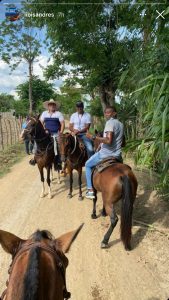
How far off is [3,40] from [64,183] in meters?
18.1

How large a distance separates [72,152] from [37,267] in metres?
6.32

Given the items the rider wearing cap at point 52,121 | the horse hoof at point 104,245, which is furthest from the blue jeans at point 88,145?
the horse hoof at point 104,245

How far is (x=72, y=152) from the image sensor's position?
8.01 metres

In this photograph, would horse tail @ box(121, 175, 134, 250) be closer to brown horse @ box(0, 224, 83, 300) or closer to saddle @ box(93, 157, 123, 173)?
saddle @ box(93, 157, 123, 173)

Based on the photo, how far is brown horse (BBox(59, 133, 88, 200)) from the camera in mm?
7655

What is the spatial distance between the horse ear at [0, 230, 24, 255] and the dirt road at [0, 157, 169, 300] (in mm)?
2494

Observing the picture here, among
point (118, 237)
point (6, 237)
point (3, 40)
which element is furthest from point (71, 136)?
point (3, 40)

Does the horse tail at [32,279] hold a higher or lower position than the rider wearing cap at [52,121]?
lower

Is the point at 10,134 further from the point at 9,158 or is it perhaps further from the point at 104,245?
the point at 104,245

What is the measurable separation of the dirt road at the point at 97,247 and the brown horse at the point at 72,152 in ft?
2.62

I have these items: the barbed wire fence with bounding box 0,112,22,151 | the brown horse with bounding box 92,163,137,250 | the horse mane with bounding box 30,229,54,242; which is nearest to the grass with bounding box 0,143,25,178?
the barbed wire fence with bounding box 0,112,22,151

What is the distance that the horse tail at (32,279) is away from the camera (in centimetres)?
159

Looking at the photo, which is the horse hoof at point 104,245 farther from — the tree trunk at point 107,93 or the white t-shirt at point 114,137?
the tree trunk at point 107,93

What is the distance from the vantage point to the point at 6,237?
6.59 ft
